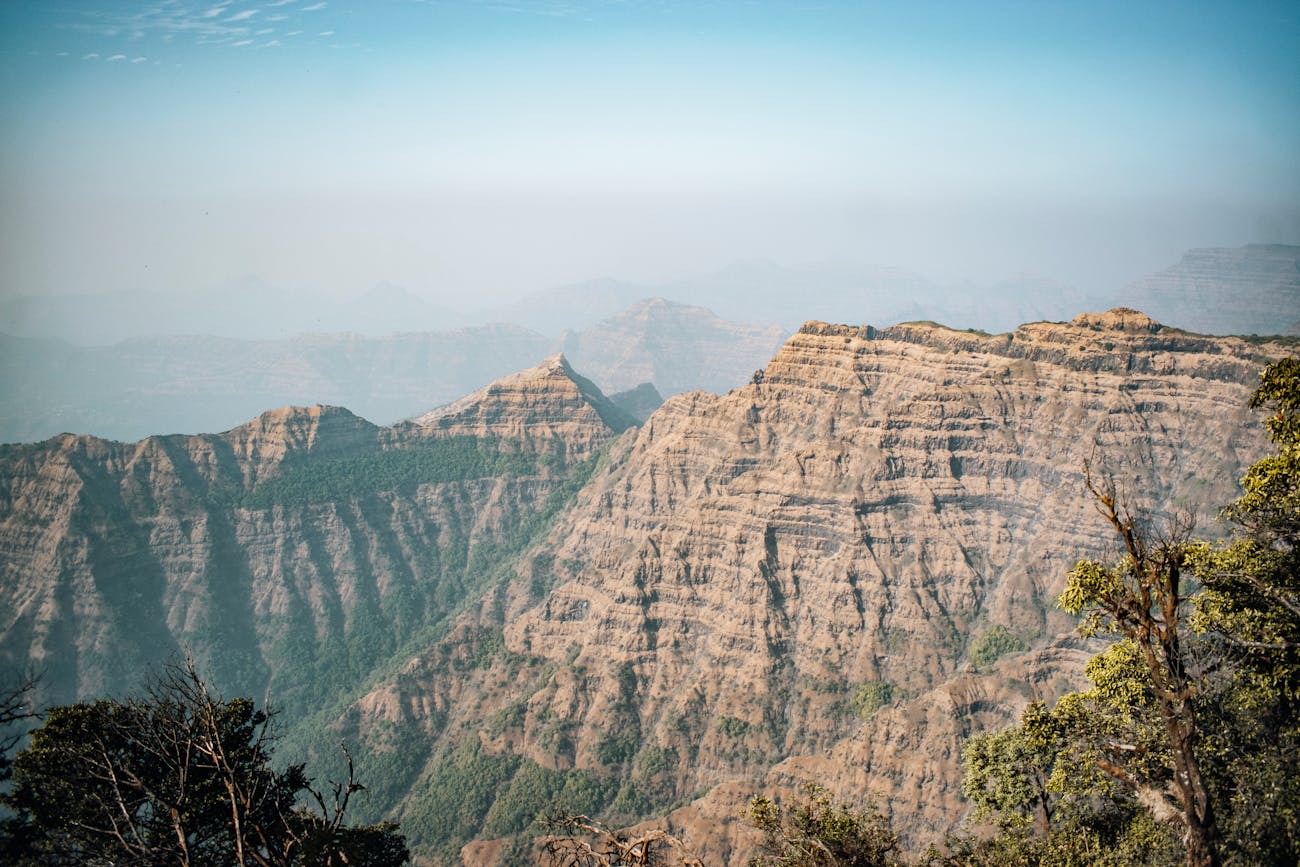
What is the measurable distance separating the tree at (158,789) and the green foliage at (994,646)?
7989 cm

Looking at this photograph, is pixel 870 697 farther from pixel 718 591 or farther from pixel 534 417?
pixel 534 417

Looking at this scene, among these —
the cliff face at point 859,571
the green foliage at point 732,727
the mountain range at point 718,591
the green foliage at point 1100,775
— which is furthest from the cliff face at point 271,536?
the green foliage at point 1100,775

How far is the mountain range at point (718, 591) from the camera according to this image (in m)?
101

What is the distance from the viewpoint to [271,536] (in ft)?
531

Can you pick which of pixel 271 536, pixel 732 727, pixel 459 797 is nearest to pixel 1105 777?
pixel 732 727

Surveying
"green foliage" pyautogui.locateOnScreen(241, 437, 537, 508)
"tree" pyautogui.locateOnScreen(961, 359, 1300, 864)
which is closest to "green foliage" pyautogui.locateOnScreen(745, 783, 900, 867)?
"tree" pyautogui.locateOnScreen(961, 359, 1300, 864)

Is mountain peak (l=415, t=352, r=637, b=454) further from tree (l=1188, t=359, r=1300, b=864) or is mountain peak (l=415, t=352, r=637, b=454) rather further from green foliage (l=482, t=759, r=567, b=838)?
tree (l=1188, t=359, r=1300, b=864)

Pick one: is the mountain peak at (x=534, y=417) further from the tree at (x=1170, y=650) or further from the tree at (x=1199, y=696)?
the tree at (x=1170, y=650)

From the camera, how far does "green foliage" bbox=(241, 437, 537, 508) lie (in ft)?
539

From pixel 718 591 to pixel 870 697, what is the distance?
23.8 m

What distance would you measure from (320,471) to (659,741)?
96600 millimetres

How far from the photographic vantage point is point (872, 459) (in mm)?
115562

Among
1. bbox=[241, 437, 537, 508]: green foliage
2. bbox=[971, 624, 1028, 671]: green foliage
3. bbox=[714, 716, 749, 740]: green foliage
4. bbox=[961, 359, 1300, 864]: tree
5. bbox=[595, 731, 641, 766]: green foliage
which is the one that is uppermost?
bbox=[961, 359, 1300, 864]: tree

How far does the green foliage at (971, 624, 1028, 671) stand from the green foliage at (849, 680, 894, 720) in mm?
10771
